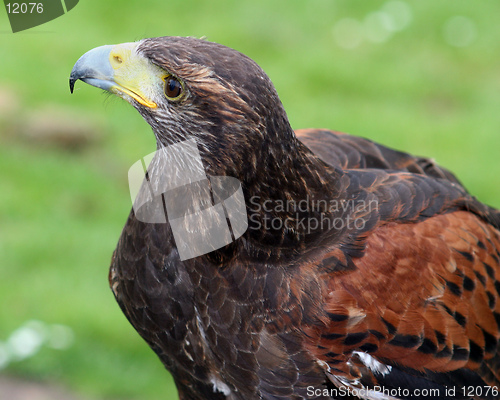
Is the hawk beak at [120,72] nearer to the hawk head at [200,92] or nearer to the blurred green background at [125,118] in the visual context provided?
the hawk head at [200,92]

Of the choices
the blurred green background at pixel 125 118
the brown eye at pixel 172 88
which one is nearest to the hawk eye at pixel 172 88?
the brown eye at pixel 172 88

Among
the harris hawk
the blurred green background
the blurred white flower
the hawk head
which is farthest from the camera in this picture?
the blurred green background

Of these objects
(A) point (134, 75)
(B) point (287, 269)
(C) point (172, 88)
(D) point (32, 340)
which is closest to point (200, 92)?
(C) point (172, 88)

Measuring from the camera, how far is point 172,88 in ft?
10.5

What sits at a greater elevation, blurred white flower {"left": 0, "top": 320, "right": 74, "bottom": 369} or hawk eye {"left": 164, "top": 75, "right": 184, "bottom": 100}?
hawk eye {"left": 164, "top": 75, "right": 184, "bottom": 100}

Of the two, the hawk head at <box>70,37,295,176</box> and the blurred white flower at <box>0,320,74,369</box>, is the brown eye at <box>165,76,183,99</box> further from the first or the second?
the blurred white flower at <box>0,320,74,369</box>

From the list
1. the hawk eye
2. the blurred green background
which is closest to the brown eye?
the hawk eye

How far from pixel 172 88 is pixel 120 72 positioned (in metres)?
0.28

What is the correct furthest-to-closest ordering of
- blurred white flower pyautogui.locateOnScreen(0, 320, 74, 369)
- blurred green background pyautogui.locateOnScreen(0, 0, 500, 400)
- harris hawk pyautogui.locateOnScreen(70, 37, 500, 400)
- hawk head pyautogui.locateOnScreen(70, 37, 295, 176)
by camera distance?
blurred green background pyautogui.locateOnScreen(0, 0, 500, 400) → blurred white flower pyautogui.locateOnScreen(0, 320, 74, 369) → harris hawk pyautogui.locateOnScreen(70, 37, 500, 400) → hawk head pyautogui.locateOnScreen(70, 37, 295, 176)

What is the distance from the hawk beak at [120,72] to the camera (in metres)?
3.26

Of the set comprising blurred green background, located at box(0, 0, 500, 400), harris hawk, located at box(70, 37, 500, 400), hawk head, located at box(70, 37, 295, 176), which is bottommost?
blurred green background, located at box(0, 0, 500, 400)

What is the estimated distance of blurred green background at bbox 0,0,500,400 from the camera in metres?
6.48

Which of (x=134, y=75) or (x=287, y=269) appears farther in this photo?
(x=287, y=269)

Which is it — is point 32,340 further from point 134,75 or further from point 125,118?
point 134,75
